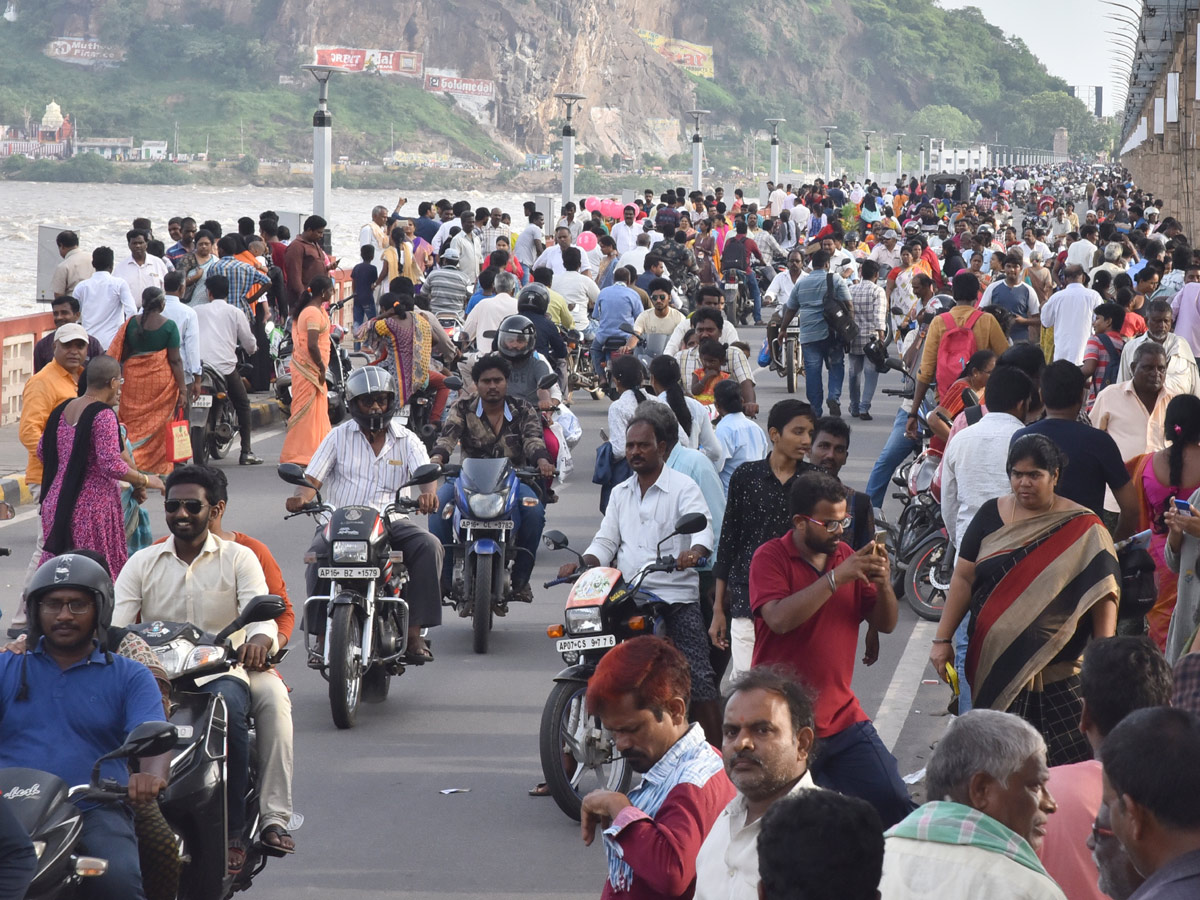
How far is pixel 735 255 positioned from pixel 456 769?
20615mm

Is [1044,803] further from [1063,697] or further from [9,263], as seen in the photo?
[9,263]

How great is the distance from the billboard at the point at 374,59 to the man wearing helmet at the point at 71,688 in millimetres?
133454

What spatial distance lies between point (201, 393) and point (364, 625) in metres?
7.53

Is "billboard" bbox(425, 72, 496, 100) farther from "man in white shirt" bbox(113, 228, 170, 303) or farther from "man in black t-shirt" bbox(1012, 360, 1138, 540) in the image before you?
"man in black t-shirt" bbox(1012, 360, 1138, 540)

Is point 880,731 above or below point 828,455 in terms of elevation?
below

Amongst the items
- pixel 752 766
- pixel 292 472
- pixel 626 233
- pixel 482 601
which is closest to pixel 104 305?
pixel 482 601

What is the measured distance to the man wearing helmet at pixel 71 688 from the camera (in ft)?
15.1

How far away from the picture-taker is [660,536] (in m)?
6.64

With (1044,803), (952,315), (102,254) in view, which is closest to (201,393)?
(102,254)

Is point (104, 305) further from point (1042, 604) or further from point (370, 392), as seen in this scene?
point (1042, 604)

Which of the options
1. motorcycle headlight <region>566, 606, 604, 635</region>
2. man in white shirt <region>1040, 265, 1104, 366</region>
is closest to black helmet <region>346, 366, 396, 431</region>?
motorcycle headlight <region>566, 606, 604, 635</region>

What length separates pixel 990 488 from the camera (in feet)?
23.4

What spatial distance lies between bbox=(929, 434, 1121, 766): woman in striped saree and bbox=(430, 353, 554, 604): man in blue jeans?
3895 mm

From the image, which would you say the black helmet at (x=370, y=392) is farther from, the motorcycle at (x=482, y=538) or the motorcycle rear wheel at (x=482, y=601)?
the motorcycle rear wheel at (x=482, y=601)
